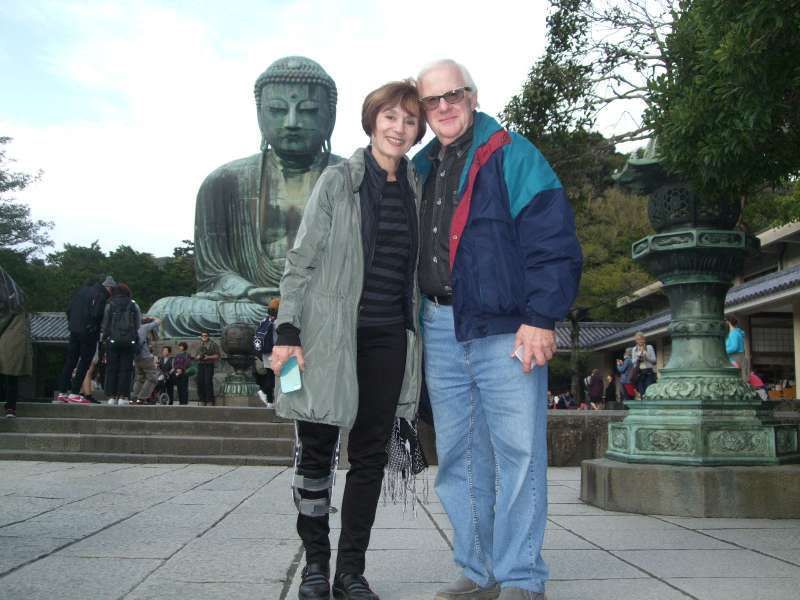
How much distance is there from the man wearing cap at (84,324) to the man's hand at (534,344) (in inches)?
288

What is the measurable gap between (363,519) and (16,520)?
2.26m

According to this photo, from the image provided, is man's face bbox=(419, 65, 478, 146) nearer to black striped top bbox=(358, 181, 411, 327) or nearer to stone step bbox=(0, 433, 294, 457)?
black striped top bbox=(358, 181, 411, 327)

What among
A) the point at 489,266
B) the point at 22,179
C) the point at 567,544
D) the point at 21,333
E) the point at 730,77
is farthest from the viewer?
the point at 22,179

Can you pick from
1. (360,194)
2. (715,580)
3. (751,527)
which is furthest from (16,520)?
(751,527)

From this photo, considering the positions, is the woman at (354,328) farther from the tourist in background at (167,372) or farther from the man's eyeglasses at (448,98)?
the tourist in background at (167,372)

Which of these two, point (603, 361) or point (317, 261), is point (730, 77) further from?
point (603, 361)

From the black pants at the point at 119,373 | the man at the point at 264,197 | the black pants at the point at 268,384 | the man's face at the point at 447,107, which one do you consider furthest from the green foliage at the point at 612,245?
the man's face at the point at 447,107

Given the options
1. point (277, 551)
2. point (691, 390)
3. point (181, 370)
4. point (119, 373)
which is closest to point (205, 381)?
point (181, 370)

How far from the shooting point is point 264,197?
1598cm

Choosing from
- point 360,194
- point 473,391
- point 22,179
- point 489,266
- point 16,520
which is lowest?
point 16,520

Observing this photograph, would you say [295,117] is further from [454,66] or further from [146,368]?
[454,66]

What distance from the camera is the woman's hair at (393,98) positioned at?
9.81ft

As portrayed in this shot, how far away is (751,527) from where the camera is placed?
430 cm

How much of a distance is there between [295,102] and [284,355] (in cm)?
1307
